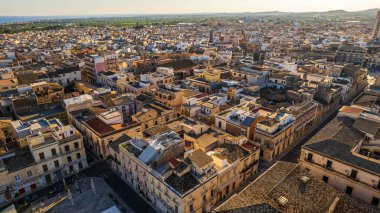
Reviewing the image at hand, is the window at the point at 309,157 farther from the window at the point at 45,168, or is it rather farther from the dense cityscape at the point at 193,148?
the window at the point at 45,168

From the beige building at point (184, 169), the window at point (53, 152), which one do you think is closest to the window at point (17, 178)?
the window at point (53, 152)

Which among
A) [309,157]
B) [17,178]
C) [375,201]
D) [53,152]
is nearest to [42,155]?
[53,152]

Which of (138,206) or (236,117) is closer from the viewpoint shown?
(138,206)

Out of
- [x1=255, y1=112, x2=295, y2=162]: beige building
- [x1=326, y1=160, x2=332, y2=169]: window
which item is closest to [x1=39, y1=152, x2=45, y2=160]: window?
[x1=255, y1=112, x2=295, y2=162]: beige building

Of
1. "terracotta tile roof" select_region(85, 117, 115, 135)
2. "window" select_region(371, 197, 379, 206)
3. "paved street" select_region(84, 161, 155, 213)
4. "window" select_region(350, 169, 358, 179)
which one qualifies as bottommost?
"paved street" select_region(84, 161, 155, 213)

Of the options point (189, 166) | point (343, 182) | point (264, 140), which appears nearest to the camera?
point (189, 166)

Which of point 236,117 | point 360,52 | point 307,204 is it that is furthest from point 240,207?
point 360,52

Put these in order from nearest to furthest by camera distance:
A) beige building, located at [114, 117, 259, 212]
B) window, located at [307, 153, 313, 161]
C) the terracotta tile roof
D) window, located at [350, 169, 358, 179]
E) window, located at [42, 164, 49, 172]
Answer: beige building, located at [114, 117, 259, 212] < window, located at [350, 169, 358, 179] < window, located at [307, 153, 313, 161] < window, located at [42, 164, 49, 172] < the terracotta tile roof

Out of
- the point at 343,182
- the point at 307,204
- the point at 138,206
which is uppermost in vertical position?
the point at 307,204

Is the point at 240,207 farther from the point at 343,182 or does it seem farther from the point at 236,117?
the point at 236,117

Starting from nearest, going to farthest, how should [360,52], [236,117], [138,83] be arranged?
1. [236,117]
2. [138,83]
3. [360,52]

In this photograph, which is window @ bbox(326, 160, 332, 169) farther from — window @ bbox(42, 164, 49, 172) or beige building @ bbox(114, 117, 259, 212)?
window @ bbox(42, 164, 49, 172)
